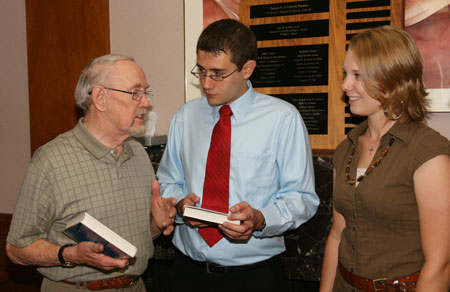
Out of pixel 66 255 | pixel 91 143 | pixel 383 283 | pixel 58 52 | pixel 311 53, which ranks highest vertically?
pixel 58 52

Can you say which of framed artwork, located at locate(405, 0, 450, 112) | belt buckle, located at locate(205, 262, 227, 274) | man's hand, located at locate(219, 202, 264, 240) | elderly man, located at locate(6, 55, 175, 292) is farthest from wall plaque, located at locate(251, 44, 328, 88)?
belt buckle, located at locate(205, 262, 227, 274)

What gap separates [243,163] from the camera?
2074mm

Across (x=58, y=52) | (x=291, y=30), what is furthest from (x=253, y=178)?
(x=58, y=52)

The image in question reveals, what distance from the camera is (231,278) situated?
1999 millimetres

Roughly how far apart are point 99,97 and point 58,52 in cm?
198

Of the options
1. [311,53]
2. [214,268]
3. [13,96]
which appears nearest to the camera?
[214,268]

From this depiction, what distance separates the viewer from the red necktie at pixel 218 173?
6.65ft

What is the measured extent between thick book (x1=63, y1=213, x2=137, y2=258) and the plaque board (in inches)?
59.2

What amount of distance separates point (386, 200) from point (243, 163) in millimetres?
718

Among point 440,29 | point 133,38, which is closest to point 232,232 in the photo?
point 440,29

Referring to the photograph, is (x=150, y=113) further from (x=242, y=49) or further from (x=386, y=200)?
(x=386, y=200)

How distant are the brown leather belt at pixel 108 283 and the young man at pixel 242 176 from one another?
12.9 inches

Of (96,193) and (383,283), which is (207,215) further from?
(383,283)

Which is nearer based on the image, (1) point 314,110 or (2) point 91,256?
(2) point 91,256
